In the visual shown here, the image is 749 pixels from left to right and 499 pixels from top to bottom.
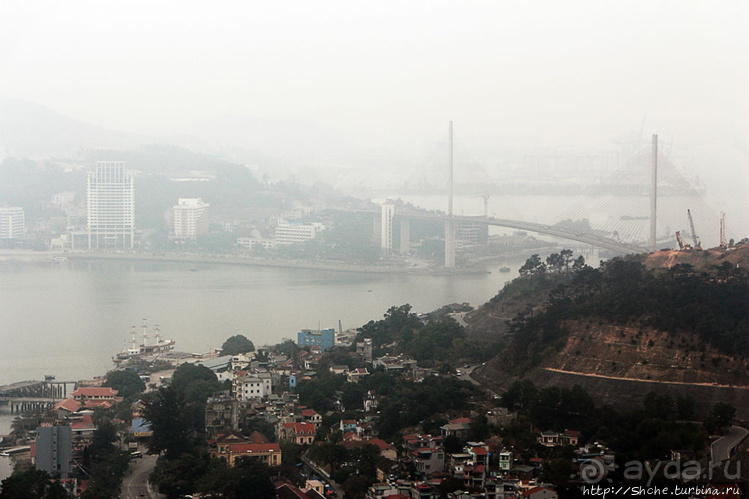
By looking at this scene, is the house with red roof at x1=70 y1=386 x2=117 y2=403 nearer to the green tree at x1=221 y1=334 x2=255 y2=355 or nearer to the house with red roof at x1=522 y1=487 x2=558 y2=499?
the green tree at x1=221 y1=334 x2=255 y2=355

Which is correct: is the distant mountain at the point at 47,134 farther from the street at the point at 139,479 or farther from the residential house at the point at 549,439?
the residential house at the point at 549,439

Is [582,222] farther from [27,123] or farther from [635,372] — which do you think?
[27,123]

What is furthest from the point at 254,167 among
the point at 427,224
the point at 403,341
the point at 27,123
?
the point at 403,341

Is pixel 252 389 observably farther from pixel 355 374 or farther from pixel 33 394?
pixel 33 394

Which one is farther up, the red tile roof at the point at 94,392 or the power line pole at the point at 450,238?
the power line pole at the point at 450,238

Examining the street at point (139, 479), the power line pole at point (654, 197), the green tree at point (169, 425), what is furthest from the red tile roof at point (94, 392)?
the power line pole at point (654, 197)

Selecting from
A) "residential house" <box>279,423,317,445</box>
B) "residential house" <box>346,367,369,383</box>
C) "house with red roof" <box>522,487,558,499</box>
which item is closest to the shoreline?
"residential house" <box>346,367,369,383</box>
